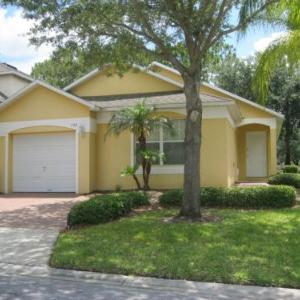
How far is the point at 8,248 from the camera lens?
8.87 metres

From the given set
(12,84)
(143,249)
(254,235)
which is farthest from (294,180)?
(12,84)

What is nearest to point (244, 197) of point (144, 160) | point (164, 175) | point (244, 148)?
point (144, 160)

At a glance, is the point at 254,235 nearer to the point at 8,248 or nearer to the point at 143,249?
the point at 143,249

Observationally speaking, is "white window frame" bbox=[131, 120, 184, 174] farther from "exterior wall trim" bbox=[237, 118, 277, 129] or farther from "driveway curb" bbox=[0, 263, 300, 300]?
"driveway curb" bbox=[0, 263, 300, 300]

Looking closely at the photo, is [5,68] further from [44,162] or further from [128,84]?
[44,162]

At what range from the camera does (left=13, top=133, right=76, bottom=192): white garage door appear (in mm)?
18141

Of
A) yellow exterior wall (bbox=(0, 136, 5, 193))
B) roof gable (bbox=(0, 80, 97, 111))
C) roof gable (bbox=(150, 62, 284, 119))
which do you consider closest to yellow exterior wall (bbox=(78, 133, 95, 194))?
roof gable (bbox=(0, 80, 97, 111))

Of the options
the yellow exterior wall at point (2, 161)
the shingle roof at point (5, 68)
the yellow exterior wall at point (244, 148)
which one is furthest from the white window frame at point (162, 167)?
the shingle roof at point (5, 68)

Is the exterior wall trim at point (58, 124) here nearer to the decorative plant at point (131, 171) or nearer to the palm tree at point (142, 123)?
the palm tree at point (142, 123)

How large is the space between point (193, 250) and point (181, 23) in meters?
5.85

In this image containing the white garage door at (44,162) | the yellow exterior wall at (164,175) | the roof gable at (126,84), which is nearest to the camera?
the yellow exterior wall at (164,175)

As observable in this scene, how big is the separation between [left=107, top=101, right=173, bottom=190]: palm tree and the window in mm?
1216

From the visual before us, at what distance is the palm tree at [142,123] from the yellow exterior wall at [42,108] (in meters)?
2.08

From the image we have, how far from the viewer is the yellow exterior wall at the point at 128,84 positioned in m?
20.4
